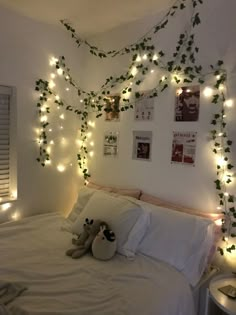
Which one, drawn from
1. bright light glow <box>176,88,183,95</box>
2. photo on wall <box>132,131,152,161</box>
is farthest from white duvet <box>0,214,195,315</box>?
bright light glow <box>176,88,183,95</box>

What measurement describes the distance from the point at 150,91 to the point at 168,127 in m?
0.36

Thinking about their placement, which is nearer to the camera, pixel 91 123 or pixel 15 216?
pixel 15 216

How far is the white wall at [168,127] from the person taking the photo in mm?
1967

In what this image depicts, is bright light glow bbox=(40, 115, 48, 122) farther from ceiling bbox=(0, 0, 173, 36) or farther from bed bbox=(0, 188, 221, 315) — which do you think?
bed bbox=(0, 188, 221, 315)

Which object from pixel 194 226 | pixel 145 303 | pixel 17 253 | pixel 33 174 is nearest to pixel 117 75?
pixel 33 174

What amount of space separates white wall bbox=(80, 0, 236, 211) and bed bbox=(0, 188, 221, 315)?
0.36m

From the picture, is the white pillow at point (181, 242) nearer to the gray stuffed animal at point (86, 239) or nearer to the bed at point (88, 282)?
the bed at point (88, 282)

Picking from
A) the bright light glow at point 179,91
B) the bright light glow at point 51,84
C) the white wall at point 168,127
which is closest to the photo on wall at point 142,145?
the white wall at point 168,127

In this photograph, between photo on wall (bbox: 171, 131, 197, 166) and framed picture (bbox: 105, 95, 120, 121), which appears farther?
framed picture (bbox: 105, 95, 120, 121)

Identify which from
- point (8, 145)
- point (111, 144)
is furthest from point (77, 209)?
point (8, 145)

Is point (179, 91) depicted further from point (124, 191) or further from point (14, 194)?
point (14, 194)

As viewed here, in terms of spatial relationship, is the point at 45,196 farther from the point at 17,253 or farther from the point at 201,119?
the point at 201,119

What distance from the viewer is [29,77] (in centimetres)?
259

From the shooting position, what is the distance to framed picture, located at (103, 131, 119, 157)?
8.98 feet
